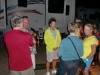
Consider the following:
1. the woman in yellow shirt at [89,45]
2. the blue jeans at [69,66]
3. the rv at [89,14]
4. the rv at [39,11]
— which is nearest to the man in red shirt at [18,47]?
the blue jeans at [69,66]

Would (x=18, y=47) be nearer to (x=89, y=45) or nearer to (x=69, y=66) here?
(x=69, y=66)

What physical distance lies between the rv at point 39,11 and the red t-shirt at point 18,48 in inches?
228

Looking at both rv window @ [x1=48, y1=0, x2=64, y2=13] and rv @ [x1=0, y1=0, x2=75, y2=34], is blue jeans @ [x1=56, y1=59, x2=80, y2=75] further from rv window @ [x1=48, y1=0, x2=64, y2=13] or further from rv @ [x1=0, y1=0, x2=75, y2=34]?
rv window @ [x1=48, y1=0, x2=64, y2=13]

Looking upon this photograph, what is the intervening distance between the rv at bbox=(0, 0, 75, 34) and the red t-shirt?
5.80 meters

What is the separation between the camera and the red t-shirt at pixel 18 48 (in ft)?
10.4

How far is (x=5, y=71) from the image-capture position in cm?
573

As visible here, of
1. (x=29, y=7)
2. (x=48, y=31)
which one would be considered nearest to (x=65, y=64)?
(x=48, y=31)

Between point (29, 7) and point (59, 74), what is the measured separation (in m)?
6.53

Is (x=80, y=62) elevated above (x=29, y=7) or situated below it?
below

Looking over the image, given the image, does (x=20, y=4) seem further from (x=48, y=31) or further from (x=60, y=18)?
(x=48, y=31)

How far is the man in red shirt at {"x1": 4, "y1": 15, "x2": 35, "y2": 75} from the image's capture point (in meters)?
3.16

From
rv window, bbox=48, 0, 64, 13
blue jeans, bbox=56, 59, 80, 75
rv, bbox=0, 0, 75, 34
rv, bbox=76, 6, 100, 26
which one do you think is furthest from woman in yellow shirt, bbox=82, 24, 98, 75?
rv, bbox=76, 6, 100, 26

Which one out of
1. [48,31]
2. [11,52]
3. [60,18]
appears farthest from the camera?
[60,18]

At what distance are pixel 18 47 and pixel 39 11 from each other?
686 centimetres
